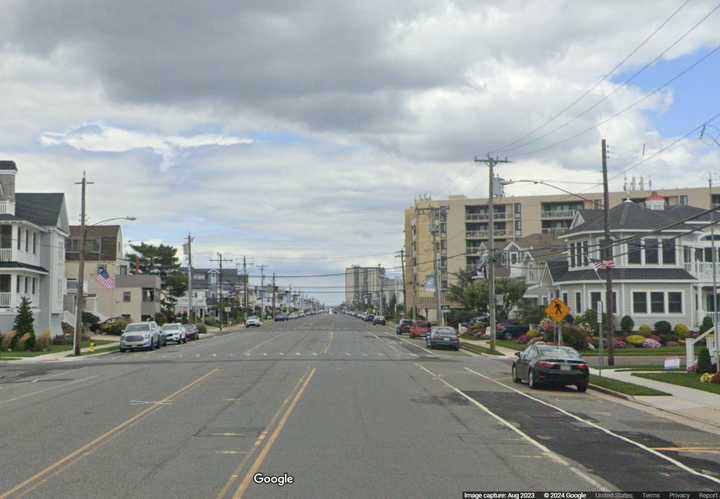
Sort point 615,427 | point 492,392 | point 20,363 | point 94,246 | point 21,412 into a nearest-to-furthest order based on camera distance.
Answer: point 615,427, point 21,412, point 492,392, point 20,363, point 94,246

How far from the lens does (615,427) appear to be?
1647 centimetres

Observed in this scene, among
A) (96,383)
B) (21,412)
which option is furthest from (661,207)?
(21,412)

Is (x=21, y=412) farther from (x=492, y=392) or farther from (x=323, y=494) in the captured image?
(x=492, y=392)

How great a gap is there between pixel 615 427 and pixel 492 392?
22.6 ft

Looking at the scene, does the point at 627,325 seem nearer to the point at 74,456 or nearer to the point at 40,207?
the point at 40,207

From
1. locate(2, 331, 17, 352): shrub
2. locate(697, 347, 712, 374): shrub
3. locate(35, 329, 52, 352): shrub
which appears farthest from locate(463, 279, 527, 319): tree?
locate(697, 347, 712, 374): shrub

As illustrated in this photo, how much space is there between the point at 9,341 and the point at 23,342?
96 cm

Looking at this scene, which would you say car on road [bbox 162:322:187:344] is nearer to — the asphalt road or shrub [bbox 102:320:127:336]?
shrub [bbox 102:320:127:336]

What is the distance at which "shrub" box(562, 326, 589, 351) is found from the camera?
46.9m

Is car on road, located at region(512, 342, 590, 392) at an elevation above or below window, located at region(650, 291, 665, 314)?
below

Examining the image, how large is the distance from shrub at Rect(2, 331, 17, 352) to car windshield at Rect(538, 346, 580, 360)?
3516 centimetres

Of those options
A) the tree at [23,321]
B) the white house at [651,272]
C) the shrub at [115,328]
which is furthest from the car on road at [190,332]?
the white house at [651,272]

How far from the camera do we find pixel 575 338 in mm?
46906

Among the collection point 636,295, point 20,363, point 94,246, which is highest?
point 94,246
